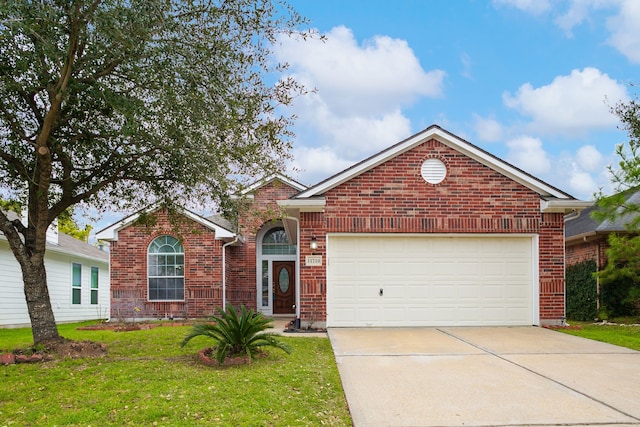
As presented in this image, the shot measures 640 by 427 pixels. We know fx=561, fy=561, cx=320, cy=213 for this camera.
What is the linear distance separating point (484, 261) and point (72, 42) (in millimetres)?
9611

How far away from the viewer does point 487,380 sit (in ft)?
23.2

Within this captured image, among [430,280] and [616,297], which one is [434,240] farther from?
[616,297]

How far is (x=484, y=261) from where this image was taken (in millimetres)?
13000

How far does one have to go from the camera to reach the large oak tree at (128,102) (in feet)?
25.0

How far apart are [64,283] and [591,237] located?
18843mm

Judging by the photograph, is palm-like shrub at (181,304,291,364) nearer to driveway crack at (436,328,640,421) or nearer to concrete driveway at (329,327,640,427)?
concrete driveway at (329,327,640,427)

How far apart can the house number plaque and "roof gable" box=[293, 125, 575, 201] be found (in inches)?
53.3

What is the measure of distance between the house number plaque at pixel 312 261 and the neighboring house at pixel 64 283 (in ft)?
32.1

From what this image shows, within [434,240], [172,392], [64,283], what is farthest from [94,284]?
[172,392]

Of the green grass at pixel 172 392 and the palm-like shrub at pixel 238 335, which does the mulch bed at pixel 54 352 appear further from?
the palm-like shrub at pixel 238 335

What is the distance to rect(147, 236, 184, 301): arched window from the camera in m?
17.9

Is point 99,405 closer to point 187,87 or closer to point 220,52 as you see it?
point 187,87

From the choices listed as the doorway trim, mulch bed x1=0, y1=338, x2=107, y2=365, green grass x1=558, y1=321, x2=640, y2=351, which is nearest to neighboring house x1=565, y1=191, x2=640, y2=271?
green grass x1=558, y1=321, x2=640, y2=351

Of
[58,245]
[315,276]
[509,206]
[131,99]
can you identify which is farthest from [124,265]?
[509,206]
